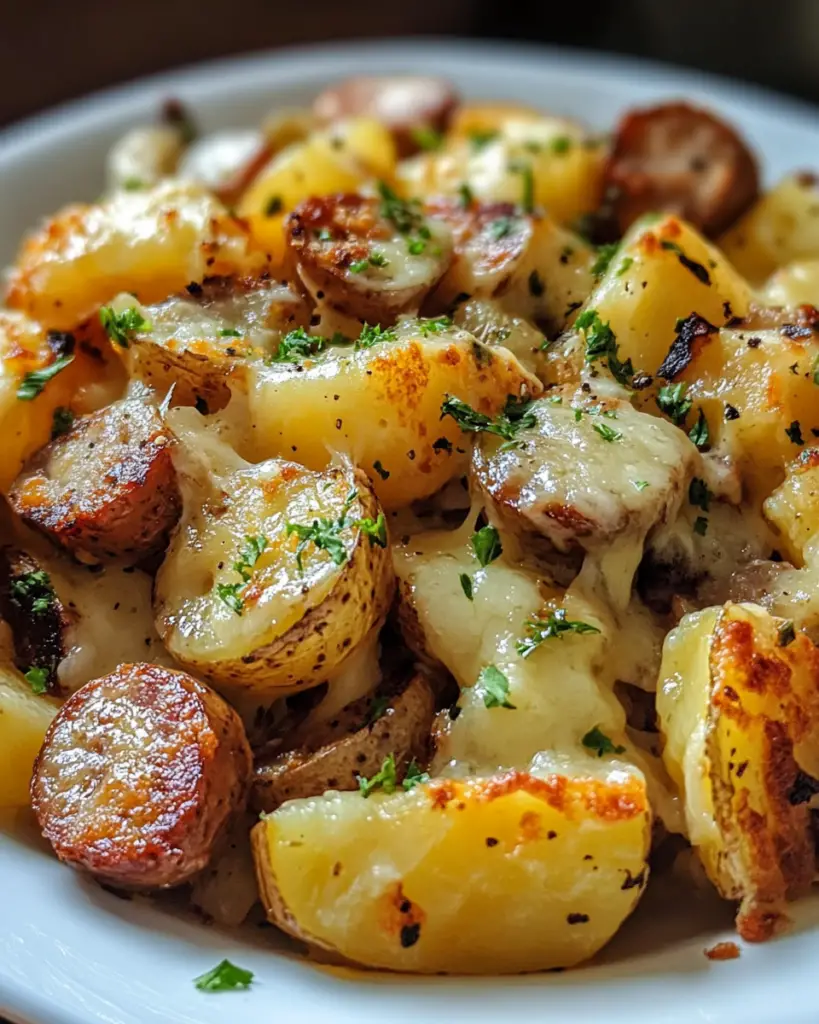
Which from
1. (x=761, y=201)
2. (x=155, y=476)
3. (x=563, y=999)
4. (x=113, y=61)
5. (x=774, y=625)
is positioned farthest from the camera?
(x=113, y=61)

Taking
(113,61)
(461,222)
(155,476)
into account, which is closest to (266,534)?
(155,476)

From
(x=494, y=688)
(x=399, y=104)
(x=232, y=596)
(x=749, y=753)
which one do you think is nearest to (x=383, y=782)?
(x=494, y=688)

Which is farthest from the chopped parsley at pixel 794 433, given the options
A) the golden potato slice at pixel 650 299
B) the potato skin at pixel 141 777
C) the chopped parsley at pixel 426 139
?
the chopped parsley at pixel 426 139

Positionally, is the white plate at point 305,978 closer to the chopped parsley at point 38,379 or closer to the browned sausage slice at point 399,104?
the chopped parsley at point 38,379

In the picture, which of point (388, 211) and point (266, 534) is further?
point (388, 211)

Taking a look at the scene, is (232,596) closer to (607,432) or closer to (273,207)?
(607,432)

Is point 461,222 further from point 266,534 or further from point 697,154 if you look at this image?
point 697,154

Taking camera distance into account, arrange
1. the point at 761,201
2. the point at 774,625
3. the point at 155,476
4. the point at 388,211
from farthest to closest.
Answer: the point at 761,201, the point at 388,211, the point at 155,476, the point at 774,625
